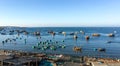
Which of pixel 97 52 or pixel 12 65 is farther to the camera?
pixel 97 52

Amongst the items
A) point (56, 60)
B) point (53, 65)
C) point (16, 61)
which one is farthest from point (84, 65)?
point (16, 61)

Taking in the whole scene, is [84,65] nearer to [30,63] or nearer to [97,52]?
[30,63]

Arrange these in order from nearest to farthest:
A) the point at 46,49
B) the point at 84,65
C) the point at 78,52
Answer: the point at 84,65 < the point at 78,52 < the point at 46,49

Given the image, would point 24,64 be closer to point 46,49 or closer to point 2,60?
point 2,60

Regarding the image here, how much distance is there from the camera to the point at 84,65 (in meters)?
33.7

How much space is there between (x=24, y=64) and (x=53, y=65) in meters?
5.48

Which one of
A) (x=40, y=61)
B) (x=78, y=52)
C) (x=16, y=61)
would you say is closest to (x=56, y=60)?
(x=40, y=61)

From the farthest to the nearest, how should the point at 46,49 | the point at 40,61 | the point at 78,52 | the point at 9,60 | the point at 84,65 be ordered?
the point at 46,49 < the point at 78,52 < the point at 40,61 < the point at 9,60 < the point at 84,65

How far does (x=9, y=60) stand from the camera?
3594 cm

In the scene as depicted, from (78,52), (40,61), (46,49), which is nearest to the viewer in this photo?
(40,61)

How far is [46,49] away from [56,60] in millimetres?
29247

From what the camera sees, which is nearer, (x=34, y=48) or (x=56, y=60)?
(x=56, y=60)

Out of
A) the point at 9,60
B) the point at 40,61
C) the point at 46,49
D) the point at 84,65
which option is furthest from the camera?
the point at 46,49

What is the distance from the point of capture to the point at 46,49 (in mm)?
70812
